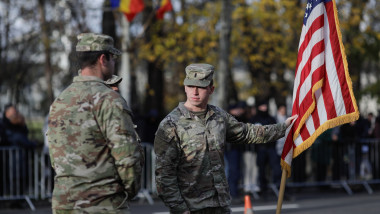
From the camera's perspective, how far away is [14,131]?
1328 cm

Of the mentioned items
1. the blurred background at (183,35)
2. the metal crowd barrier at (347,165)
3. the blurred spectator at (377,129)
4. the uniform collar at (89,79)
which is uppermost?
the blurred background at (183,35)

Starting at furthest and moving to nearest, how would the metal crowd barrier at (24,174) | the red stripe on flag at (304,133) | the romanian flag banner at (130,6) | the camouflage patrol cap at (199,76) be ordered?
the romanian flag banner at (130,6) < the metal crowd barrier at (24,174) < the red stripe on flag at (304,133) < the camouflage patrol cap at (199,76)

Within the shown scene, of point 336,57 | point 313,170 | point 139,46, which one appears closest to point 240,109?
point 313,170

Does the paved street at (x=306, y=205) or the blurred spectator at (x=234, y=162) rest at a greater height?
the blurred spectator at (x=234, y=162)

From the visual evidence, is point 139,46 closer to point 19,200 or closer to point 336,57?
point 19,200

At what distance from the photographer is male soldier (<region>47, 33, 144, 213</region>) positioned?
4.27m

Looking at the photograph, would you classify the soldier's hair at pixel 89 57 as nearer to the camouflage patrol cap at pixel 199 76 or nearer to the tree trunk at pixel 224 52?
the camouflage patrol cap at pixel 199 76

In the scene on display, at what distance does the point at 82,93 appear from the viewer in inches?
172

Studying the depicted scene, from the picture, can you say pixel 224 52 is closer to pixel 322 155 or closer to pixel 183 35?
pixel 322 155

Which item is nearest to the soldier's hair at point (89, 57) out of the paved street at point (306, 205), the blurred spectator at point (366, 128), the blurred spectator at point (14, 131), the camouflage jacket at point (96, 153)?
the camouflage jacket at point (96, 153)

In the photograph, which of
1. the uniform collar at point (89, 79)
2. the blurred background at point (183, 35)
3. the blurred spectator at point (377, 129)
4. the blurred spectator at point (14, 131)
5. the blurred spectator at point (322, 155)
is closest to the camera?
the uniform collar at point (89, 79)

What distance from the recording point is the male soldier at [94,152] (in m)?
4.27

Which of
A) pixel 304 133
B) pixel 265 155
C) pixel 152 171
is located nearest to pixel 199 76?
pixel 304 133

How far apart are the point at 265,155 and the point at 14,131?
4.73 m
